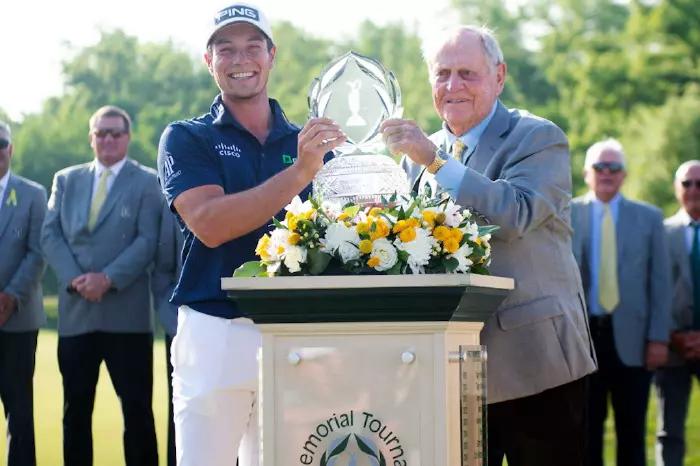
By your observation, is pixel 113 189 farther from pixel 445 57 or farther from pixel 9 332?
pixel 445 57

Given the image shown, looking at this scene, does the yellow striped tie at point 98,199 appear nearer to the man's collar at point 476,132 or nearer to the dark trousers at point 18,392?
the dark trousers at point 18,392

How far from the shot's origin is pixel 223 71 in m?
4.88

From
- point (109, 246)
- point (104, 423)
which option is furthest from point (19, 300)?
point (104, 423)

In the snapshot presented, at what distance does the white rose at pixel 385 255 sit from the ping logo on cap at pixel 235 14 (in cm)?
109

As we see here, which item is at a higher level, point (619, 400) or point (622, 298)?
point (622, 298)

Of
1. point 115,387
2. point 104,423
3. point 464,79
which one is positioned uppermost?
point 464,79

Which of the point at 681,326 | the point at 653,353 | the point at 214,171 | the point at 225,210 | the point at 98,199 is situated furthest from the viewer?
the point at 681,326

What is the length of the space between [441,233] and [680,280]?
6.02 metres

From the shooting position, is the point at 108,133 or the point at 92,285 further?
the point at 108,133

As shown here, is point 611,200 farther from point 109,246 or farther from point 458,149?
point 458,149

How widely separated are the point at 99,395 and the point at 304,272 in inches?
635

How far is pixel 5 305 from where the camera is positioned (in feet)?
29.0

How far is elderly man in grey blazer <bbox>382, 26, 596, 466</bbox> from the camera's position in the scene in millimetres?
4891

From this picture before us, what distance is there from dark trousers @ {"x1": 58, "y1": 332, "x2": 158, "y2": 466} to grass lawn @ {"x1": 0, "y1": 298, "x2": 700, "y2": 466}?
60.9 inches
